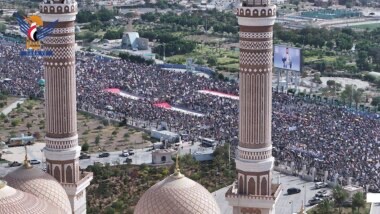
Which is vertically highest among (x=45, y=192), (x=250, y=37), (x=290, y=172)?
(x=250, y=37)

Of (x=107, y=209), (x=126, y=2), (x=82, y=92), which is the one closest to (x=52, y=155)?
(x=107, y=209)

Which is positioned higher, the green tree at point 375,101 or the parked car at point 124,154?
the green tree at point 375,101

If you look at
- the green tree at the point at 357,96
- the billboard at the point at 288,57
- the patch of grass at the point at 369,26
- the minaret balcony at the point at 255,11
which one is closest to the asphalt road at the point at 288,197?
the minaret balcony at the point at 255,11

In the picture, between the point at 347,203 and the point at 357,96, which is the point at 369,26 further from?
the point at 347,203

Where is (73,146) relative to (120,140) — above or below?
above

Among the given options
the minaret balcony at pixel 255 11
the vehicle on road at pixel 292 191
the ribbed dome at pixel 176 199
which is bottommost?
the vehicle on road at pixel 292 191

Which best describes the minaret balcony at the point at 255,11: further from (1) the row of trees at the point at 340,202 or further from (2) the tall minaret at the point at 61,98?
(1) the row of trees at the point at 340,202

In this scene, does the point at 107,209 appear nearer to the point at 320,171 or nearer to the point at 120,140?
the point at 320,171
